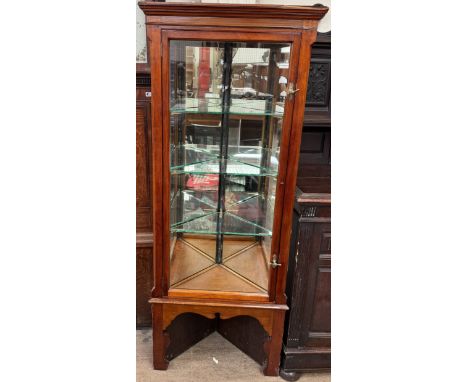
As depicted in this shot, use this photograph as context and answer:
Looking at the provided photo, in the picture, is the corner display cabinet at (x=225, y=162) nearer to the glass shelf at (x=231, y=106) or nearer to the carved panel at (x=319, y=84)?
the glass shelf at (x=231, y=106)

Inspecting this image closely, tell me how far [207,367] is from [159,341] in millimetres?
303

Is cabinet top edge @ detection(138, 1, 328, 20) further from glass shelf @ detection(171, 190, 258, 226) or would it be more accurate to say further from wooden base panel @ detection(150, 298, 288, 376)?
wooden base panel @ detection(150, 298, 288, 376)

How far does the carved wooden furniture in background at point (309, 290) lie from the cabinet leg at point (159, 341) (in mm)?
570

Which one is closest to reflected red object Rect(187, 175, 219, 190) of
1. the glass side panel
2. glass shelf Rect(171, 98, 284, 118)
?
the glass side panel

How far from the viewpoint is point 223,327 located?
6.48ft

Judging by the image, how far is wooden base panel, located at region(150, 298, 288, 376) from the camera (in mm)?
1565

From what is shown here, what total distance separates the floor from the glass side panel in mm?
467

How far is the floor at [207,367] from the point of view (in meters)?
1.69

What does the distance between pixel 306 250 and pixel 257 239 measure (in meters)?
0.31

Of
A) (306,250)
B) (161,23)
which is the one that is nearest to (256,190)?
(306,250)

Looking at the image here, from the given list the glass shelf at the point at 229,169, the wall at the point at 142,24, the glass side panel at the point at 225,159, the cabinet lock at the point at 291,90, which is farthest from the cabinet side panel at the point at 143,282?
the cabinet lock at the point at 291,90

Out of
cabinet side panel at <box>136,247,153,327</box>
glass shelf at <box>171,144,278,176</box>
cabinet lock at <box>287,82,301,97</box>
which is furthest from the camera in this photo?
cabinet side panel at <box>136,247,153,327</box>

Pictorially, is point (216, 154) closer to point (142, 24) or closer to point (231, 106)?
point (231, 106)

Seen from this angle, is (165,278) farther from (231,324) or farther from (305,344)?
(305,344)
